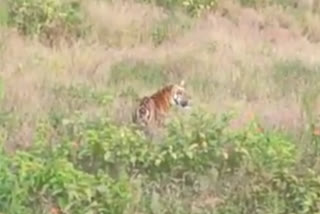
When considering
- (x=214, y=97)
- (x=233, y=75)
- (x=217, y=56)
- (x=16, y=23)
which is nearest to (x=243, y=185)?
(x=214, y=97)

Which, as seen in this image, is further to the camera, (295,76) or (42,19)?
(42,19)

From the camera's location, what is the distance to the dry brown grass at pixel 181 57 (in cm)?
885

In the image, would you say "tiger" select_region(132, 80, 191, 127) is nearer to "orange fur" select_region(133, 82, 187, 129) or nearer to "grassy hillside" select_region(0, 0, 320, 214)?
"orange fur" select_region(133, 82, 187, 129)

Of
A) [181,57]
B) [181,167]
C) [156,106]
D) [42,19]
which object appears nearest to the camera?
[181,167]

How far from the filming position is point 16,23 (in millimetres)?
11234

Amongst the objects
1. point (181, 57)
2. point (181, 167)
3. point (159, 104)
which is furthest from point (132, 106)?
point (181, 57)

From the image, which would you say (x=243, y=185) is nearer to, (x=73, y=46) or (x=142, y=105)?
(x=142, y=105)

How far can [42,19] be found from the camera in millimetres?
11414

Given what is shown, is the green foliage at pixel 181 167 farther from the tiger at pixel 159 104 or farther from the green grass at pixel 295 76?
the green grass at pixel 295 76

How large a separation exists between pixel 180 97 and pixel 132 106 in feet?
1.22

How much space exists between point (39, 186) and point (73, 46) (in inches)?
172

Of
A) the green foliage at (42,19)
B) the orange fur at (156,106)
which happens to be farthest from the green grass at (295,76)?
the green foliage at (42,19)

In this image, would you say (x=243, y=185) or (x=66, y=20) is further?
(x=66, y=20)

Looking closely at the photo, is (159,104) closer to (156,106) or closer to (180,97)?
(156,106)
